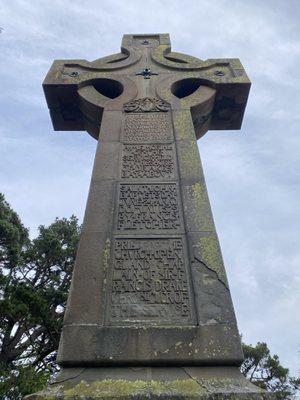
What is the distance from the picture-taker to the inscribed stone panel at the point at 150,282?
3.96m

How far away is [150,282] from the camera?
13.7 ft

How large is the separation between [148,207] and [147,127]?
1.78m

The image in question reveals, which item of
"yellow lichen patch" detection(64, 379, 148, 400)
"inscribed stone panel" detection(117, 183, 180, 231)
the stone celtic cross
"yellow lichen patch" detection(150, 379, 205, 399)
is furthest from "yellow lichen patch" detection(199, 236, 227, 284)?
"yellow lichen patch" detection(64, 379, 148, 400)

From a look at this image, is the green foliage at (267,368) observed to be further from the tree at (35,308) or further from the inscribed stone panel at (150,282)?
the inscribed stone panel at (150,282)

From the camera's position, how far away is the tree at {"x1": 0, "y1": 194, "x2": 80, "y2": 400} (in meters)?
12.2

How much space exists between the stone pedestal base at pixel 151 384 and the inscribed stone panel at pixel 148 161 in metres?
2.73

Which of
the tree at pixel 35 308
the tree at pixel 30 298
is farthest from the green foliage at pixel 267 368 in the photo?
the tree at pixel 30 298

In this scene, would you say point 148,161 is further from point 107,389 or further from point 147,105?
point 107,389

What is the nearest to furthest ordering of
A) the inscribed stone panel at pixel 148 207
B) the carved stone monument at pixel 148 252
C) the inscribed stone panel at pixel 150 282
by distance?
the carved stone monument at pixel 148 252 → the inscribed stone panel at pixel 150 282 → the inscribed stone panel at pixel 148 207

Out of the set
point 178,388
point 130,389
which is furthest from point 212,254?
point 130,389

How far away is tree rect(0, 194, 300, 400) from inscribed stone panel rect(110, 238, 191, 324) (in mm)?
7902

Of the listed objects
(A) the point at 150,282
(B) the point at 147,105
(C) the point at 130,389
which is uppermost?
(B) the point at 147,105

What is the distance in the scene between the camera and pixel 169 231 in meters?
4.71

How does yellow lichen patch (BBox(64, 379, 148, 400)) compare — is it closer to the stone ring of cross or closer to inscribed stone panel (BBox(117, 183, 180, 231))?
inscribed stone panel (BBox(117, 183, 180, 231))
